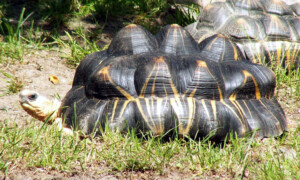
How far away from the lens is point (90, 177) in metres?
2.48

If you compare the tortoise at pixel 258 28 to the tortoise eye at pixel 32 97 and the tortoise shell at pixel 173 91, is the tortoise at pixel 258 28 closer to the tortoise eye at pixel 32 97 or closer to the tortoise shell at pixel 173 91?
the tortoise shell at pixel 173 91

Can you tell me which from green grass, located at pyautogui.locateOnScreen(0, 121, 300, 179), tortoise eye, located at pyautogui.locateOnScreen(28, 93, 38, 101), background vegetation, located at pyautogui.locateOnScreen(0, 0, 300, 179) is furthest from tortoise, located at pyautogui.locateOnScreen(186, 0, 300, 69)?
tortoise eye, located at pyautogui.locateOnScreen(28, 93, 38, 101)

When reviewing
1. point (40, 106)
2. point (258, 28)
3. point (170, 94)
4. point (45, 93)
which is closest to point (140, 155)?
point (170, 94)

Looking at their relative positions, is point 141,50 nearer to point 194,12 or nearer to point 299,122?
point 299,122

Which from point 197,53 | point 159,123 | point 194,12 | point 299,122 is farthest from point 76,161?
point 194,12

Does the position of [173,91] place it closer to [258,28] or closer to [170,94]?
[170,94]

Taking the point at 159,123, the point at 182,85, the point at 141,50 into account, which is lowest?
the point at 159,123

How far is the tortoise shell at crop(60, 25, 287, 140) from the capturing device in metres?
2.77

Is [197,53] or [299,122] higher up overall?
[197,53]

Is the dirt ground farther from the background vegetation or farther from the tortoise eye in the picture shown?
the tortoise eye

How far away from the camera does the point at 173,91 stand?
2816mm

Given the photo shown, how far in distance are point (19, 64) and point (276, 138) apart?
2841 millimetres

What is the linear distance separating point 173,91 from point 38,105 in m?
1.03

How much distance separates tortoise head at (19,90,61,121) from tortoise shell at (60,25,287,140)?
9 cm
